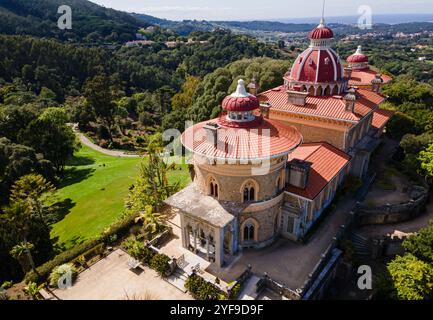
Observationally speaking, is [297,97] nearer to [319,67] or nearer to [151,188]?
[319,67]

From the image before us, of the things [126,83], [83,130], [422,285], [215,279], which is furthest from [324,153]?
[126,83]

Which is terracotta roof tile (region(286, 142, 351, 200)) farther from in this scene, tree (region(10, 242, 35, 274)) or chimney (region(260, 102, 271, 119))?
tree (region(10, 242, 35, 274))

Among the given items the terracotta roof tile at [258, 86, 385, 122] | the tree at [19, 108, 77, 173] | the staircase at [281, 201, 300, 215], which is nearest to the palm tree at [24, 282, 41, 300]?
the staircase at [281, 201, 300, 215]

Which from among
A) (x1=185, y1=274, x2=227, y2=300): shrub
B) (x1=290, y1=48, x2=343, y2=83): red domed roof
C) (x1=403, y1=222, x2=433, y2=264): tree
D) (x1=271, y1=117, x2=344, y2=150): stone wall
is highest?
(x1=290, y1=48, x2=343, y2=83): red domed roof

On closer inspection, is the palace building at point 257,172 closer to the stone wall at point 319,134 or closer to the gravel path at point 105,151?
the stone wall at point 319,134

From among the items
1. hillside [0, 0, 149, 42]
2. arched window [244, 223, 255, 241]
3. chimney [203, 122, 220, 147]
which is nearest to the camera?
chimney [203, 122, 220, 147]

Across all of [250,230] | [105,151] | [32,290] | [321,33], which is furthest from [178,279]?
[105,151]
